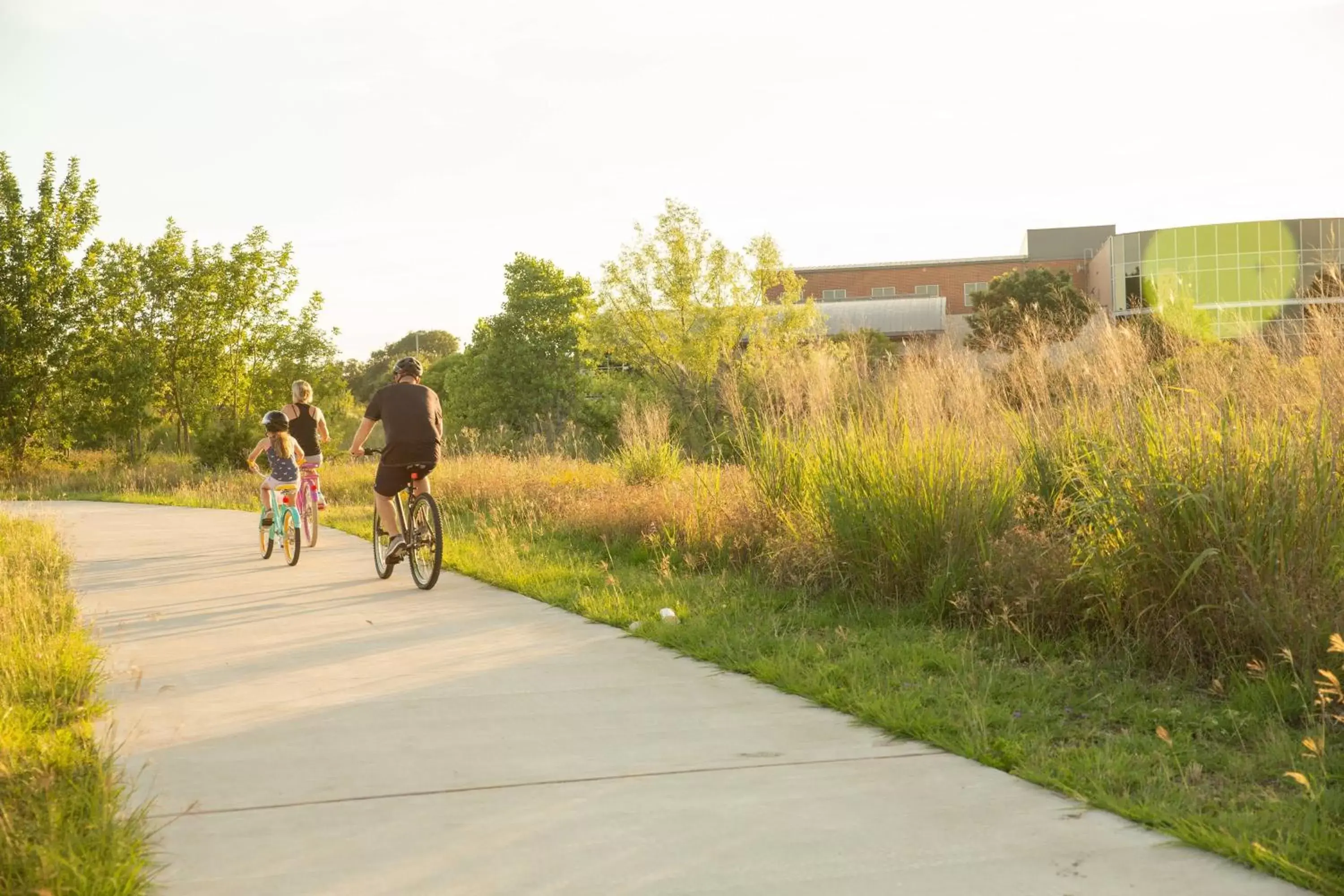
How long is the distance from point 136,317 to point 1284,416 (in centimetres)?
3262

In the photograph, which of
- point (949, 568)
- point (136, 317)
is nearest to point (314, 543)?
point (949, 568)

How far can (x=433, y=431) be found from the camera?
9992 millimetres

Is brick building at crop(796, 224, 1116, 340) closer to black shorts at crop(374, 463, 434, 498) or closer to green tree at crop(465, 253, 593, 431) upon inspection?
green tree at crop(465, 253, 593, 431)

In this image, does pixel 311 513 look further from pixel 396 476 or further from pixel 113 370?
pixel 113 370

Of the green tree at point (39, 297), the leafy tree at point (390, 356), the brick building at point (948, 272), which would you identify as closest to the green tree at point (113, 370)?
the green tree at point (39, 297)

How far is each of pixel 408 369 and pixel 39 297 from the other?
23.2m

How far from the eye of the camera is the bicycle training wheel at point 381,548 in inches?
407

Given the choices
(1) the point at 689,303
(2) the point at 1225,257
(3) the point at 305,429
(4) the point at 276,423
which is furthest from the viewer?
(2) the point at 1225,257

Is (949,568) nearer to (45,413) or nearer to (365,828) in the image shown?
(365,828)


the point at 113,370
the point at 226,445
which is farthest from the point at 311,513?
the point at 113,370

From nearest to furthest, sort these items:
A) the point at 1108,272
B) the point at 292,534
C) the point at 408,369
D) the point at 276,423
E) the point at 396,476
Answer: the point at 396,476 → the point at 408,369 → the point at 292,534 → the point at 276,423 → the point at 1108,272

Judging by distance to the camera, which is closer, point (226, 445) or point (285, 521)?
point (285, 521)

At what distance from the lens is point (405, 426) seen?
32.4 ft

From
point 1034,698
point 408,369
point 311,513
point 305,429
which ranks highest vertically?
point 408,369
